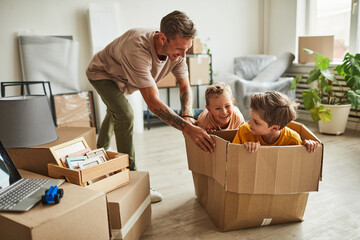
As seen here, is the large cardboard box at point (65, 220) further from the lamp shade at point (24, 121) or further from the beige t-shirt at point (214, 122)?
the beige t-shirt at point (214, 122)

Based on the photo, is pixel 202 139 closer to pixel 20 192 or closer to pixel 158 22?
pixel 20 192

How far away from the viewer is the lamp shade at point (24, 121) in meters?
1.55

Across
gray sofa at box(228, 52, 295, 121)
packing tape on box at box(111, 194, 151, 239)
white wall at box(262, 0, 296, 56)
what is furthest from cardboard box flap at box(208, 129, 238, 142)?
white wall at box(262, 0, 296, 56)

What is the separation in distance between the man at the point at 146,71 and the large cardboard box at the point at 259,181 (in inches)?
5.9

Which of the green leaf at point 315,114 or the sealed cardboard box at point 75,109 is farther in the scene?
the sealed cardboard box at point 75,109

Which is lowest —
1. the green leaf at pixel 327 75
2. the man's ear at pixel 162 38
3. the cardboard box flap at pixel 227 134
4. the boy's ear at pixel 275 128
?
the cardboard box flap at pixel 227 134

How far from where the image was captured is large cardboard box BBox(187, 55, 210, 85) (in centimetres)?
412

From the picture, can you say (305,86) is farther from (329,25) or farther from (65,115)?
(65,115)

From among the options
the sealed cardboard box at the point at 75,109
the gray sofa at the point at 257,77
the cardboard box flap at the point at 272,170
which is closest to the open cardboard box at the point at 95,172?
the cardboard box flap at the point at 272,170

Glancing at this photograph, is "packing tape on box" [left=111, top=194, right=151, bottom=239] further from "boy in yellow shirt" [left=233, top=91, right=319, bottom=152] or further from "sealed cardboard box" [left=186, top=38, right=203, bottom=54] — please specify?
"sealed cardboard box" [left=186, top=38, right=203, bottom=54]

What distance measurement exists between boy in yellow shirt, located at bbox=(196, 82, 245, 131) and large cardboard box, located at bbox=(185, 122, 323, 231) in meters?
0.29

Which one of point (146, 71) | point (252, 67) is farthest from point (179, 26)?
point (252, 67)

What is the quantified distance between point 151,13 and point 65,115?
5.77ft

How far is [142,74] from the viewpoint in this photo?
1.68 m
